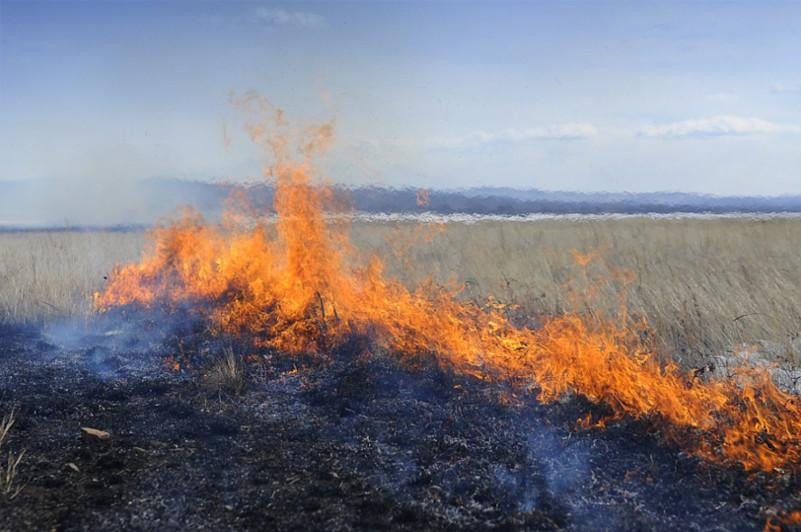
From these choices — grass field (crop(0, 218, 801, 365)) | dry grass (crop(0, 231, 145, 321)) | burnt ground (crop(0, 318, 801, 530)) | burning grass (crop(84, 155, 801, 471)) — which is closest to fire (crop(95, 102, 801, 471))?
burning grass (crop(84, 155, 801, 471))

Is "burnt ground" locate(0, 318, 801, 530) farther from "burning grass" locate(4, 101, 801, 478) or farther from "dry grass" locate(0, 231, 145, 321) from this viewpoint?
"dry grass" locate(0, 231, 145, 321)

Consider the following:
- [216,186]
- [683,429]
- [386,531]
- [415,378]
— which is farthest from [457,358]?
[216,186]

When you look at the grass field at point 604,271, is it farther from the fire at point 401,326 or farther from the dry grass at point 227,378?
the dry grass at point 227,378

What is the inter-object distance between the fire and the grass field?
85cm

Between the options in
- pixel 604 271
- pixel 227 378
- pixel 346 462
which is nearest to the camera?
pixel 346 462

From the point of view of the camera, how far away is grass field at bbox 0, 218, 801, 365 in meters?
8.53

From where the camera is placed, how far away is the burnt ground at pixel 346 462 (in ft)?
14.8

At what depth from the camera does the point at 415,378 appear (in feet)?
24.2

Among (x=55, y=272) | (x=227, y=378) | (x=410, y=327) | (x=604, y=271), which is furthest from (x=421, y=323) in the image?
(x=55, y=272)

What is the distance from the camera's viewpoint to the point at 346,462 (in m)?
5.43

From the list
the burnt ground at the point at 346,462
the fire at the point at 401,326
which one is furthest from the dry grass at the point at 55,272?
the burnt ground at the point at 346,462

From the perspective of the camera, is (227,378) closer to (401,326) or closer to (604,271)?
(401,326)

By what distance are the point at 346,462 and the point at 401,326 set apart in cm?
291

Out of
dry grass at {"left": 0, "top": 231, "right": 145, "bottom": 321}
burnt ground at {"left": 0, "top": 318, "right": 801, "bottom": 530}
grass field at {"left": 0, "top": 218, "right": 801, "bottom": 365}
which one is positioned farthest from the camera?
dry grass at {"left": 0, "top": 231, "right": 145, "bottom": 321}
